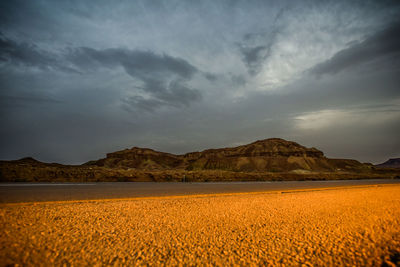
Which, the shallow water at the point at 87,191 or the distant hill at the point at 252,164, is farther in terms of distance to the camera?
the distant hill at the point at 252,164

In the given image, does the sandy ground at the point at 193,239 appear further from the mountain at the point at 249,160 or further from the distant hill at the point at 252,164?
the mountain at the point at 249,160

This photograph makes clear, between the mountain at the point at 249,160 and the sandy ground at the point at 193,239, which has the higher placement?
the mountain at the point at 249,160

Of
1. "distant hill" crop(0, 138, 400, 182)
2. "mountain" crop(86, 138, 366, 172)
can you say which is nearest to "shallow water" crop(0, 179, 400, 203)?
"distant hill" crop(0, 138, 400, 182)

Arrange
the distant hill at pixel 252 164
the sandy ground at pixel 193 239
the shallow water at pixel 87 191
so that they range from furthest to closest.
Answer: the distant hill at pixel 252 164 < the shallow water at pixel 87 191 < the sandy ground at pixel 193 239

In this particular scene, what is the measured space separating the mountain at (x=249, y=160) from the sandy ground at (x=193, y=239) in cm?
10517

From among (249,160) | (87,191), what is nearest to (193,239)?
(87,191)

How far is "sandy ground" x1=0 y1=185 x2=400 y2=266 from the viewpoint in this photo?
290cm

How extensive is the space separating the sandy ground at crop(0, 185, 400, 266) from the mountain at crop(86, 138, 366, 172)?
10517cm

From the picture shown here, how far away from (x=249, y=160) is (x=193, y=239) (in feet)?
418

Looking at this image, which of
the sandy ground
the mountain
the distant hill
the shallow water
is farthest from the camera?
the mountain

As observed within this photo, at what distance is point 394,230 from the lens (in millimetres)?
4406

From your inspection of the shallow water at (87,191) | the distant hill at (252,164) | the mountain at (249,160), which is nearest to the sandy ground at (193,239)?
the shallow water at (87,191)

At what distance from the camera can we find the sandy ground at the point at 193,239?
9.52 feet

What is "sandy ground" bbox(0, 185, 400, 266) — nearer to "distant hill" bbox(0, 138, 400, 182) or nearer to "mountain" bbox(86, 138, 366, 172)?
"distant hill" bbox(0, 138, 400, 182)
